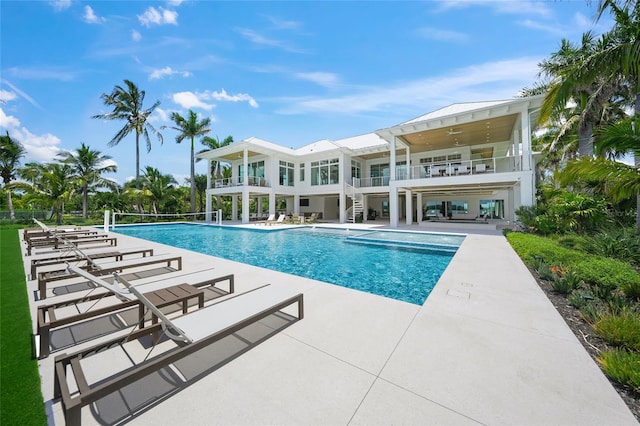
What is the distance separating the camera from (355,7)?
373 inches

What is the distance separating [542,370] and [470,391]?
86cm

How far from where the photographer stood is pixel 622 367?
217 centimetres

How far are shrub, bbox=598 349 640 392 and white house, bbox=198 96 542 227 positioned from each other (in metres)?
12.8

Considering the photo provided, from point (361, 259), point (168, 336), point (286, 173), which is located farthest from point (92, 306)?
point (286, 173)

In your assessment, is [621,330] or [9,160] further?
[9,160]

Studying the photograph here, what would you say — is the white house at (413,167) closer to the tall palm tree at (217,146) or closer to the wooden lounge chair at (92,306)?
the tall palm tree at (217,146)

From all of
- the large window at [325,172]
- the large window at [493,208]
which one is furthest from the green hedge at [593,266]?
the large window at [493,208]

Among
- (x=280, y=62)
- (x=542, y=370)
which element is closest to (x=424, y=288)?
(x=542, y=370)

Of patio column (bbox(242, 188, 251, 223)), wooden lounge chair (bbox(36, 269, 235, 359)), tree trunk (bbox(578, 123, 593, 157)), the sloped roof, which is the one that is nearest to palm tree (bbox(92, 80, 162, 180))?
patio column (bbox(242, 188, 251, 223))

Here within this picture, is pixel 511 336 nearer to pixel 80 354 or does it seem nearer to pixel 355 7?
pixel 80 354

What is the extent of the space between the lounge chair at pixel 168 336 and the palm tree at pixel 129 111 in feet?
89.1

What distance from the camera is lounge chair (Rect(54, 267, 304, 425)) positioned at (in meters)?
1.65

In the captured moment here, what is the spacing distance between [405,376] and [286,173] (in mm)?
22131

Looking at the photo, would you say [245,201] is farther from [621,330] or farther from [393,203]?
[621,330]
